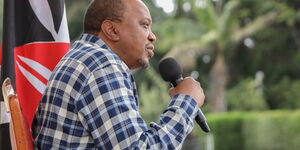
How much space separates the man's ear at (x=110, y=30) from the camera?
2.05 meters

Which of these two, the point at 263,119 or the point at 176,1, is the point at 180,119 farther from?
the point at 176,1

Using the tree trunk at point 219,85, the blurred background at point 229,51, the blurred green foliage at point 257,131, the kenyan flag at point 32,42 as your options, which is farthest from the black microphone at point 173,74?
the tree trunk at point 219,85

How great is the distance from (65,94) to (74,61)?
11 cm

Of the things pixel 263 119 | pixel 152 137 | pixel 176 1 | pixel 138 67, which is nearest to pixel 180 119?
pixel 152 137

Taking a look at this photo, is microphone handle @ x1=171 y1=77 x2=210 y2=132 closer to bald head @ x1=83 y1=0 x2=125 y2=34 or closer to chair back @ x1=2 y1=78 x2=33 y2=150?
bald head @ x1=83 y1=0 x2=125 y2=34

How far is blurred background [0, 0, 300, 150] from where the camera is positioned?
2505cm

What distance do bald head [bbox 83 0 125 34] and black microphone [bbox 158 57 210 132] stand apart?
24 centimetres

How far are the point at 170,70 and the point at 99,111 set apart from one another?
14.7 inches

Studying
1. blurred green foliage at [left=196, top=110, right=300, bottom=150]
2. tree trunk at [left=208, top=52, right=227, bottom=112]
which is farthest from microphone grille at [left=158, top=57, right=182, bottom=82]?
tree trunk at [left=208, top=52, right=227, bottom=112]

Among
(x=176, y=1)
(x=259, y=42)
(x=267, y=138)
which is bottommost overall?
(x=267, y=138)

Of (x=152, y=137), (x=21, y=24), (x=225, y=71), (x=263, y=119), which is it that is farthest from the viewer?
(x=225, y=71)

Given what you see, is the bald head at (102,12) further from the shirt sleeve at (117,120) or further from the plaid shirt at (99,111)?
the shirt sleeve at (117,120)

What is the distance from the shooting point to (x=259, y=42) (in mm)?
27875

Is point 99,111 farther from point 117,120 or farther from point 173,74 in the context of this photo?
point 173,74
